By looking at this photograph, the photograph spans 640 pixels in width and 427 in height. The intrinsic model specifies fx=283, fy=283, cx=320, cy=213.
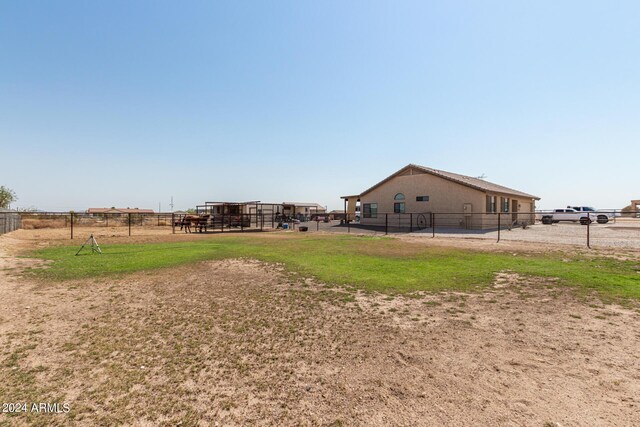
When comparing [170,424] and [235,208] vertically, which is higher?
[235,208]

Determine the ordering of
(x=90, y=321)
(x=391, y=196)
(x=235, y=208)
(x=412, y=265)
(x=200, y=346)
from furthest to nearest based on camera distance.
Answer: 1. (x=235, y=208)
2. (x=391, y=196)
3. (x=412, y=265)
4. (x=90, y=321)
5. (x=200, y=346)

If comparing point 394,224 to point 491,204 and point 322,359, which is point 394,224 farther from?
point 322,359

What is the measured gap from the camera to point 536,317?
5.41 metres

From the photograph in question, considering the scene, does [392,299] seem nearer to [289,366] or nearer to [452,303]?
[452,303]

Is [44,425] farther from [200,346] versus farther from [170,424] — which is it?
[200,346]

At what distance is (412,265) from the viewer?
34.6 ft

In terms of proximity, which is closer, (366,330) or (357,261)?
(366,330)

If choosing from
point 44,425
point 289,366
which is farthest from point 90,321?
point 289,366

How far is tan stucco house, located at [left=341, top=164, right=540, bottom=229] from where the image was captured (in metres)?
28.3

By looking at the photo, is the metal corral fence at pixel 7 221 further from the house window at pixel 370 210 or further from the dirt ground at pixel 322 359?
the house window at pixel 370 210

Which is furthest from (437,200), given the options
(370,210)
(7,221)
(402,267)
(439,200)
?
(7,221)

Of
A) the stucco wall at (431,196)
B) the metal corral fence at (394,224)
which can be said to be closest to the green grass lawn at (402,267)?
the metal corral fence at (394,224)

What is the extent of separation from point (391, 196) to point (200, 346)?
107 feet

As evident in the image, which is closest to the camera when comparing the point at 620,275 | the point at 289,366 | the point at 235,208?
the point at 289,366
